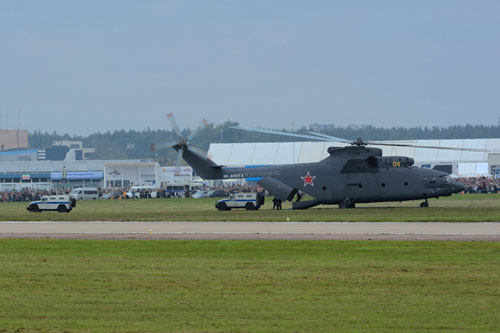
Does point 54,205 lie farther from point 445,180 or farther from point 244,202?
point 445,180

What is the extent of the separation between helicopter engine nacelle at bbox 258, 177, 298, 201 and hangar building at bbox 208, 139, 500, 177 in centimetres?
7608

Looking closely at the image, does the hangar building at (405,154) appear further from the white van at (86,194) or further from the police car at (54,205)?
the police car at (54,205)

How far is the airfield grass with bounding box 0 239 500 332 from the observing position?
1500cm

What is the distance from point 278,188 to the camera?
5703 cm

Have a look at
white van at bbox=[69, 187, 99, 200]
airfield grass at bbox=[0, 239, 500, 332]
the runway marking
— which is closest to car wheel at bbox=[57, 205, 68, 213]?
the runway marking

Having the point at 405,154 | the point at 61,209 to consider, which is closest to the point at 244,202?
the point at 61,209

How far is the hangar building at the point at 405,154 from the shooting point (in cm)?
13838

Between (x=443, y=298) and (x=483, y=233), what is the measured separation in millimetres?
17256

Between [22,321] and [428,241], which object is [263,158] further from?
[22,321]

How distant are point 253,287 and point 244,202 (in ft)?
132

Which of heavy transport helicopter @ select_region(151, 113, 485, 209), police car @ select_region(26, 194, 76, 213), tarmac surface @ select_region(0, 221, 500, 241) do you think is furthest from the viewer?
police car @ select_region(26, 194, 76, 213)

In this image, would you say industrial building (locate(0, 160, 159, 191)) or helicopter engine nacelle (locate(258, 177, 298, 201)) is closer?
helicopter engine nacelle (locate(258, 177, 298, 201))

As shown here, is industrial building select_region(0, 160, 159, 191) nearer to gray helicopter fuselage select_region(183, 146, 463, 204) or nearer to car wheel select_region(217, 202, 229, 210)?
car wheel select_region(217, 202, 229, 210)

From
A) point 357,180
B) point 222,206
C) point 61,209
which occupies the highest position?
point 357,180
